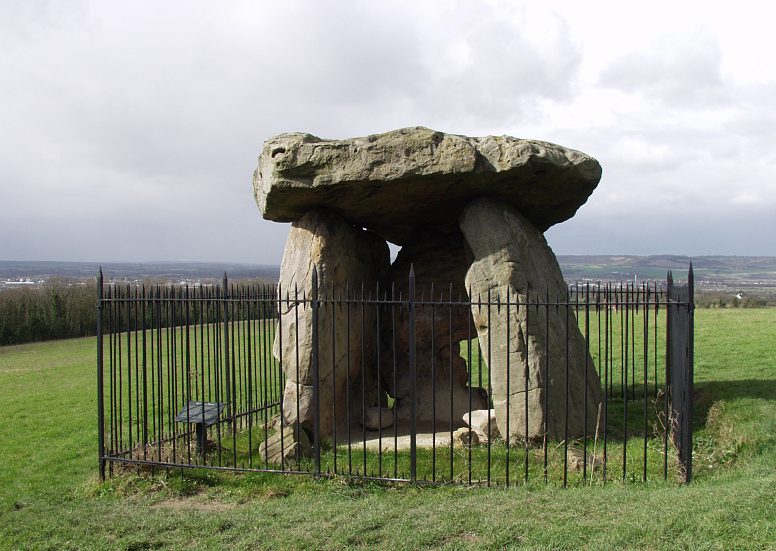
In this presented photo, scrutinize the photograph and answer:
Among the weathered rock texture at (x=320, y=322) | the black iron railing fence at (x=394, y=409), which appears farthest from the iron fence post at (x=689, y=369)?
the weathered rock texture at (x=320, y=322)

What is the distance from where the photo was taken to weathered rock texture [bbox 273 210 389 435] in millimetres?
9406

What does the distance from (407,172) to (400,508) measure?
438cm

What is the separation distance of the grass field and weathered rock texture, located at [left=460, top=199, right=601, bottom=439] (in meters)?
1.70

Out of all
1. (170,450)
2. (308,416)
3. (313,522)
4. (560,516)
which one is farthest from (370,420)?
(560,516)

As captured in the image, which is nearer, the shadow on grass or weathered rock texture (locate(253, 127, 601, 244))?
weathered rock texture (locate(253, 127, 601, 244))

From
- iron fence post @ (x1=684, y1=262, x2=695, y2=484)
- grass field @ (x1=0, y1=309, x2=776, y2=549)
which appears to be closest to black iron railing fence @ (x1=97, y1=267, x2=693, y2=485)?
iron fence post @ (x1=684, y1=262, x2=695, y2=484)

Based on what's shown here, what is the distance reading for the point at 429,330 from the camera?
1176cm

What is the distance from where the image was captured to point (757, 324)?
21.8m

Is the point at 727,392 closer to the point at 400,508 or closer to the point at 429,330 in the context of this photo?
the point at 429,330

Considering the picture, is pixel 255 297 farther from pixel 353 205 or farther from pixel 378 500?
pixel 378 500

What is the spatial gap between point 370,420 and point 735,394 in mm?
5731

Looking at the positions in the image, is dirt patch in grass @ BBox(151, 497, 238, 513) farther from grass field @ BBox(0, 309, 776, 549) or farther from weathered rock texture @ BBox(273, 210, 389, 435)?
weathered rock texture @ BBox(273, 210, 389, 435)

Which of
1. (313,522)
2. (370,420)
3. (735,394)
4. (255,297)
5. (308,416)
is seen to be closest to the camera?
(313,522)

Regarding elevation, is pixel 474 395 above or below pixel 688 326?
below
